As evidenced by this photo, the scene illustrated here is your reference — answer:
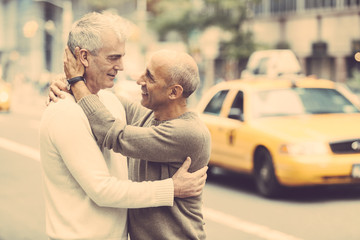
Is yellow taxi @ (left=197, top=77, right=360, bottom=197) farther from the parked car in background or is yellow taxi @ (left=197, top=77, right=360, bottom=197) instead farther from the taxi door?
the parked car in background

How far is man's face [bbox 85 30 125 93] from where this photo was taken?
2.82 m

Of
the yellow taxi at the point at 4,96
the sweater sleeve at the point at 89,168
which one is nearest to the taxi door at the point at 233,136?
the sweater sleeve at the point at 89,168

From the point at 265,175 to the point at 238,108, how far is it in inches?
53.6

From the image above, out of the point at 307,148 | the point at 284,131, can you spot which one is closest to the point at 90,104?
the point at 307,148

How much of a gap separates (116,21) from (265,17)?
1546 inches

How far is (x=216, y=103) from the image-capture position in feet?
34.3

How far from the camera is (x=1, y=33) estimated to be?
82125 millimetres

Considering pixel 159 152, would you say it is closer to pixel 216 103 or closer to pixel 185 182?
pixel 185 182

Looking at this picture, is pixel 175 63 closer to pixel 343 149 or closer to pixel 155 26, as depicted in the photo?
pixel 343 149

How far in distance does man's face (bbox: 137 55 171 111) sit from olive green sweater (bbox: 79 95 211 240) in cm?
9

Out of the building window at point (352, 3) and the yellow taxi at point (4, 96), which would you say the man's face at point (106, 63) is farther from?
the building window at point (352, 3)

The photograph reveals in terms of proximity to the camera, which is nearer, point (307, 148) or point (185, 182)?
point (185, 182)

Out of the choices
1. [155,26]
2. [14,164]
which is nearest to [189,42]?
[155,26]

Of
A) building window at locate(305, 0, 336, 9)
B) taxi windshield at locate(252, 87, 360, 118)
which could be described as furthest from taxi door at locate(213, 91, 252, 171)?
building window at locate(305, 0, 336, 9)
